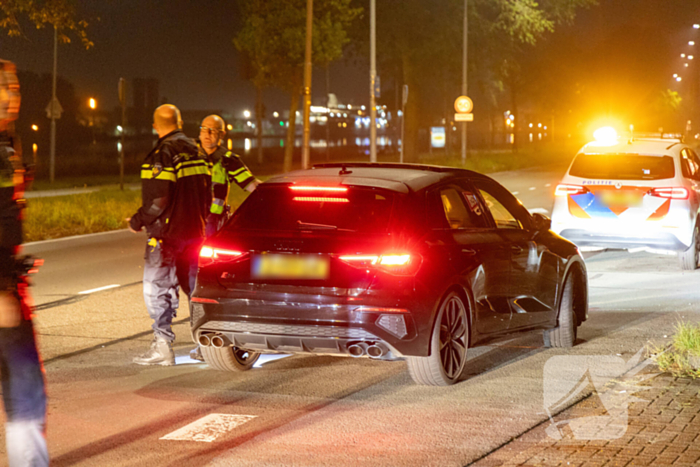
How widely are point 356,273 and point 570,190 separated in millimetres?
7202

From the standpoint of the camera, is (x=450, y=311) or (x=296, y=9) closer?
(x=450, y=311)

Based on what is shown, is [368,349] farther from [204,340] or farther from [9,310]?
[9,310]

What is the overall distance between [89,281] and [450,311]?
6.28 metres

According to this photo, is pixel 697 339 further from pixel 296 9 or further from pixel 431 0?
pixel 431 0

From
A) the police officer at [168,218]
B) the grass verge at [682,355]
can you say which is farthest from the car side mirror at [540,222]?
the police officer at [168,218]

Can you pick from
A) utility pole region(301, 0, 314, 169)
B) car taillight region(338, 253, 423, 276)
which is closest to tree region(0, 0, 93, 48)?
utility pole region(301, 0, 314, 169)

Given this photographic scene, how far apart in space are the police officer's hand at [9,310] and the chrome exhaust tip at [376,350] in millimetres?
2559

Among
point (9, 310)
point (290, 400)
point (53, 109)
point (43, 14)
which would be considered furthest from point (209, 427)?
point (53, 109)

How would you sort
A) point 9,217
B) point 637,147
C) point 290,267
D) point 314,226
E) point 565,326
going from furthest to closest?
point 637,147, point 565,326, point 314,226, point 290,267, point 9,217

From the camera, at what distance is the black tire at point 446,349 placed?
615 centimetres

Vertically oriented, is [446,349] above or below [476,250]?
below

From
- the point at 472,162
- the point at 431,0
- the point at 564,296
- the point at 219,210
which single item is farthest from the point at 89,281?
the point at 472,162

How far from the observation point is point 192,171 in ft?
23.2

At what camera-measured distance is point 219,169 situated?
8.60m
